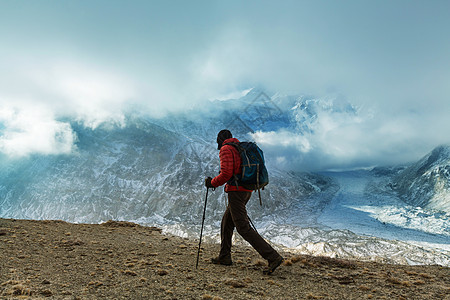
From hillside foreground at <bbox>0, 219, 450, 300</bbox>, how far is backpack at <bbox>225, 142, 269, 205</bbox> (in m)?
2.26

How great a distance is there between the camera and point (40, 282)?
17.8 ft

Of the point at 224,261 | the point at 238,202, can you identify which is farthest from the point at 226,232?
the point at 238,202

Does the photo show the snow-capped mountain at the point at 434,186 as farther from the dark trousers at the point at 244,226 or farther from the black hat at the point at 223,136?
the black hat at the point at 223,136

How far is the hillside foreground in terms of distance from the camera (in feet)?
16.5

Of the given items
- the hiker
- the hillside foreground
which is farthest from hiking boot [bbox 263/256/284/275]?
the hillside foreground

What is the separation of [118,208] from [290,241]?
434 feet

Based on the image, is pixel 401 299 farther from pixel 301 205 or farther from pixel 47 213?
pixel 47 213

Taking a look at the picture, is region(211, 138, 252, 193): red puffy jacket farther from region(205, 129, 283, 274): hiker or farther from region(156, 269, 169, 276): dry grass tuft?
region(156, 269, 169, 276): dry grass tuft

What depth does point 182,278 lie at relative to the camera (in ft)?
19.7

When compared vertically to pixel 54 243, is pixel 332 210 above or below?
above

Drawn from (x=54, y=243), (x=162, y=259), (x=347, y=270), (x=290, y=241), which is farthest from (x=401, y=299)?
(x=290, y=241)

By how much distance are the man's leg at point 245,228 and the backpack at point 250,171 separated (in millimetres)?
318

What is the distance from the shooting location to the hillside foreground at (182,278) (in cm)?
502

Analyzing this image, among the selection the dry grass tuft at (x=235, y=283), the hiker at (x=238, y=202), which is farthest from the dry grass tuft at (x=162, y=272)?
the hiker at (x=238, y=202)
